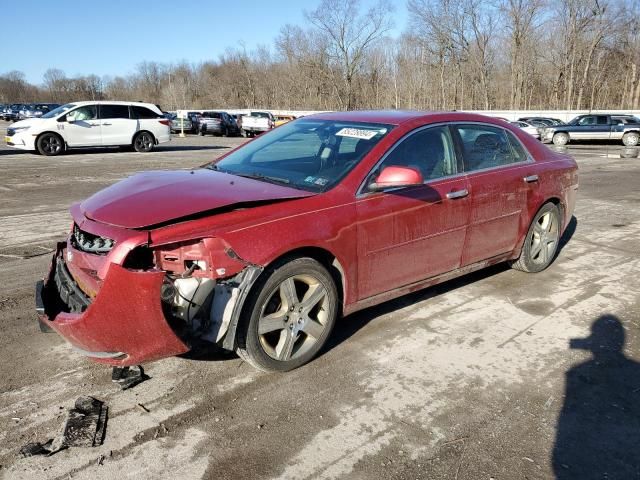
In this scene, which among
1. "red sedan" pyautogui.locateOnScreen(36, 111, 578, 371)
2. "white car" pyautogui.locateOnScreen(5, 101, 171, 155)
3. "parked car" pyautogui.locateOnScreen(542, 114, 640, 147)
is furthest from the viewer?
"parked car" pyautogui.locateOnScreen(542, 114, 640, 147)

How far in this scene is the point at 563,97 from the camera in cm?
5356

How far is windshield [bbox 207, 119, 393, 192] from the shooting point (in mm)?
3826

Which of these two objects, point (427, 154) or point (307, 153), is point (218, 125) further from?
point (427, 154)

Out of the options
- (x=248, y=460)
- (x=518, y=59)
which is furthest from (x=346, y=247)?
(x=518, y=59)

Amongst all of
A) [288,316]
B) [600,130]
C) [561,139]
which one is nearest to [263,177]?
[288,316]

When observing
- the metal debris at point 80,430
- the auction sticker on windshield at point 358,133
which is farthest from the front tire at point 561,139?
the metal debris at point 80,430

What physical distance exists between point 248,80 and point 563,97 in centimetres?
4458

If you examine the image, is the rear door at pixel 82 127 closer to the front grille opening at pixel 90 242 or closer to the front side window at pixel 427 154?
the front grille opening at pixel 90 242

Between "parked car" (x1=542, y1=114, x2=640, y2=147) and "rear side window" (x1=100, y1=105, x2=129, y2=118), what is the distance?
20656mm

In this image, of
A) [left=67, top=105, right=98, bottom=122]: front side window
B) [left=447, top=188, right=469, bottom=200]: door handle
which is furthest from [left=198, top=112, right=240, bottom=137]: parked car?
[left=447, top=188, right=469, bottom=200]: door handle

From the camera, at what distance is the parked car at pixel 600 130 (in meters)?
26.0

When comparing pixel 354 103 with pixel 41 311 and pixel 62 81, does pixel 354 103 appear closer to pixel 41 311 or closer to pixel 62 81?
pixel 41 311

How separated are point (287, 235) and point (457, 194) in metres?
1.68

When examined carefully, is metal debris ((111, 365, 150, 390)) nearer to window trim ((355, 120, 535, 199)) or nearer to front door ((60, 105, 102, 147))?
window trim ((355, 120, 535, 199))
